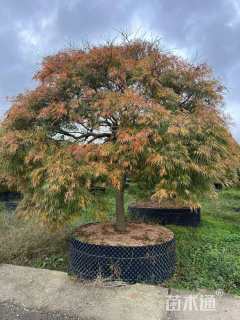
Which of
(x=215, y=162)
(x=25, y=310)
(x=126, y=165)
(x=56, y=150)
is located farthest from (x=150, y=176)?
(x=25, y=310)

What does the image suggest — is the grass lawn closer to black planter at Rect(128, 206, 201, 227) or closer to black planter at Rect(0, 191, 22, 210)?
black planter at Rect(128, 206, 201, 227)

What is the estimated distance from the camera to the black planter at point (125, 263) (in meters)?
2.91

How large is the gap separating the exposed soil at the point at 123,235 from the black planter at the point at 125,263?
0.14 m

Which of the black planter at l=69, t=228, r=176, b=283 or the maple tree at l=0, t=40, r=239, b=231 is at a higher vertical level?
the maple tree at l=0, t=40, r=239, b=231

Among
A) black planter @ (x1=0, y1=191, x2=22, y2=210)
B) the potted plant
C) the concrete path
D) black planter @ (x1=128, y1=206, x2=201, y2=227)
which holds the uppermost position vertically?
the potted plant

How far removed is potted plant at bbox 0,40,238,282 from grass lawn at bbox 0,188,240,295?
24 centimetres

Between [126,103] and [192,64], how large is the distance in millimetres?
958

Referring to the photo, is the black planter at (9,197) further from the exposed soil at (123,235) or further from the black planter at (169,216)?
the exposed soil at (123,235)

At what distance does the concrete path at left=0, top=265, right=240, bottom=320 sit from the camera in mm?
2480

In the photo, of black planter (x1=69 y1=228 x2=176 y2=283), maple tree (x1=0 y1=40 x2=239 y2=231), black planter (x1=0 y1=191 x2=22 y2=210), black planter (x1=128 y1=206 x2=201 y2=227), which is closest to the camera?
maple tree (x1=0 y1=40 x2=239 y2=231)

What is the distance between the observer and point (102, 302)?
8.65ft

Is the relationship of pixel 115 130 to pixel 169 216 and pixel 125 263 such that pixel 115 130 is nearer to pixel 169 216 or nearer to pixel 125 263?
pixel 125 263

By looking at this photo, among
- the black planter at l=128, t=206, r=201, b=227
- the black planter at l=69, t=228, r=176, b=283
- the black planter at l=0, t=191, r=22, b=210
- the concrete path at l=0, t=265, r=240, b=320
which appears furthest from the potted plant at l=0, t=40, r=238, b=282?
the black planter at l=0, t=191, r=22, b=210

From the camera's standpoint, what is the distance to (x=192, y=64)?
327 cm
